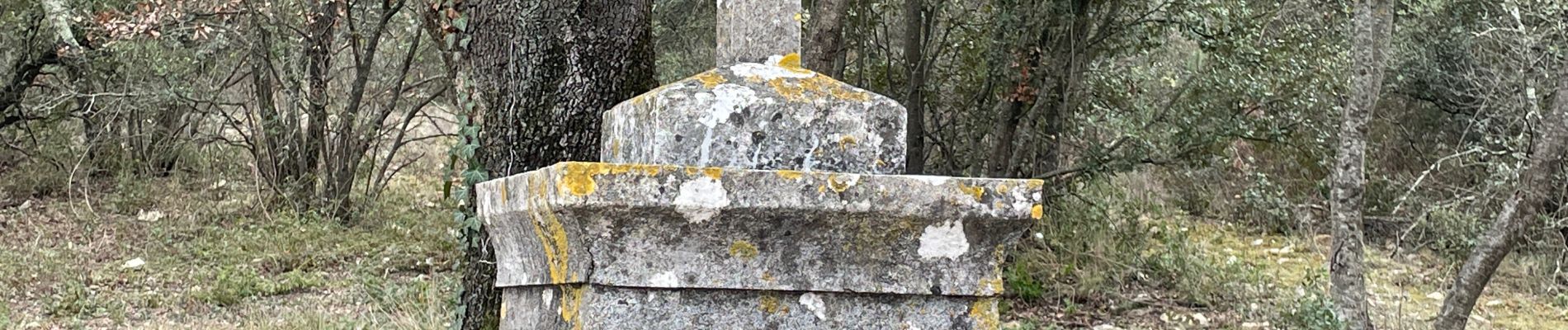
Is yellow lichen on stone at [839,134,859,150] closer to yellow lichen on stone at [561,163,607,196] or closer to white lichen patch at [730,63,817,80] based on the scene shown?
white lichen patch at [730,63,817,80]

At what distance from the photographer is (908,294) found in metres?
2.46

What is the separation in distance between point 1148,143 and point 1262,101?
815 millimetres

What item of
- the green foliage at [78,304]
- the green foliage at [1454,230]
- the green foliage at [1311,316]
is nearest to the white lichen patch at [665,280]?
the green foliage at [1311,316]

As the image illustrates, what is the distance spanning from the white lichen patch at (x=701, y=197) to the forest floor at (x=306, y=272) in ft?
16.2

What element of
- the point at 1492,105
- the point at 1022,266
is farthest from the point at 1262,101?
the point at 1492,105

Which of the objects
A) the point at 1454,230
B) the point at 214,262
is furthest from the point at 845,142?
the point at 1454,230

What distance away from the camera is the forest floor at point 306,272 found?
28.9ft

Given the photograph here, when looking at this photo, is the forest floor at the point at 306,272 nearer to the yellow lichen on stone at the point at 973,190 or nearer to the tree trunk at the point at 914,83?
the tree trunk at the point at 914,83

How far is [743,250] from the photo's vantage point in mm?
2371

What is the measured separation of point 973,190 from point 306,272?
28.9 ft

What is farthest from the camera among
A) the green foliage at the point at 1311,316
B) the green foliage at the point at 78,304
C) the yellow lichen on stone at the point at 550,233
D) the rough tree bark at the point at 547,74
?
the green foliage at the point at 78,304

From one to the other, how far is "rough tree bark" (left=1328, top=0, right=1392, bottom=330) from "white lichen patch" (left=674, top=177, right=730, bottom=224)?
569cm

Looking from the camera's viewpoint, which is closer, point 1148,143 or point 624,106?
point 624,106

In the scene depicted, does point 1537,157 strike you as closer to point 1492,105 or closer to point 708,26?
point 1492,105
